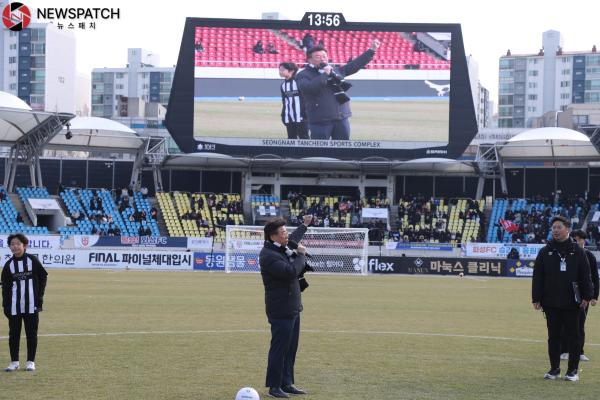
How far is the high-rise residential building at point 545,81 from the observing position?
481 ft

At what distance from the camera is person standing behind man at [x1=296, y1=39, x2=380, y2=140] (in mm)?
62906

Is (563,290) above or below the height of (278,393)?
above

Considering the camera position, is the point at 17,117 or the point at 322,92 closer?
the point at 17,117

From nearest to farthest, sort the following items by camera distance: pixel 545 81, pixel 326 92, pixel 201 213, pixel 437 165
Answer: pixel 326 92, pixel 201 213, pixel 437 165, pixel 545 81

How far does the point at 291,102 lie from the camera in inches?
2499

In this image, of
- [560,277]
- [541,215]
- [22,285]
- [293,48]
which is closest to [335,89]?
[293,48]

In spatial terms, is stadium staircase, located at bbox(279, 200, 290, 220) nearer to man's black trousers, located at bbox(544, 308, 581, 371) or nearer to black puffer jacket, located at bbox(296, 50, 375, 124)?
black puffer jacket, located at bbox(296, 50, 375, 124)

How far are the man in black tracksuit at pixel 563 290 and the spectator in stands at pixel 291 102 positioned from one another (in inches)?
1967

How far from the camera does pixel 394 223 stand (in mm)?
67875

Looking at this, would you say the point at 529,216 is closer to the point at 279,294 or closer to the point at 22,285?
the point at 22,285

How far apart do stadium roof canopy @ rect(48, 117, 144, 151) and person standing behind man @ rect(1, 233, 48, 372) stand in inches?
2171

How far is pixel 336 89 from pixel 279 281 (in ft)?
172

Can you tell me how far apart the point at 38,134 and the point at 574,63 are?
337ft

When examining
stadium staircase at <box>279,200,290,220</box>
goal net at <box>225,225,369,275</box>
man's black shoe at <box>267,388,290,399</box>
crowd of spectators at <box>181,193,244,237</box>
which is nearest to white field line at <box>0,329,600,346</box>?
man's black shoe at <box>267,388,290,399</box>
